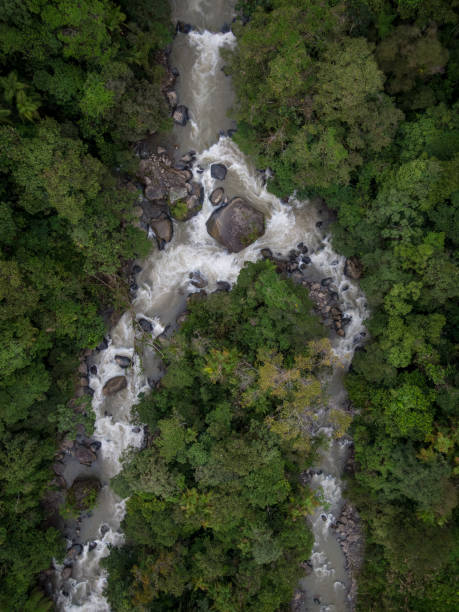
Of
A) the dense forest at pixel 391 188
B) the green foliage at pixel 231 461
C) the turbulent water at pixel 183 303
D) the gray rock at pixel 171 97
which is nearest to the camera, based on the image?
the dense forest at pixel 391 188

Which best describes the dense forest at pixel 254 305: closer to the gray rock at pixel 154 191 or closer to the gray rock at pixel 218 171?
the gray rock at pixel 154 191

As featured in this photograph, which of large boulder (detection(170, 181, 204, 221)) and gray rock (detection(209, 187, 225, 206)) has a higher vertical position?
gray rock (detection(209, 187, 225, 206))

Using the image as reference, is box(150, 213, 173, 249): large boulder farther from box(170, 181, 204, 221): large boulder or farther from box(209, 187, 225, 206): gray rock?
box(209, 187, 225, 206): gray rock

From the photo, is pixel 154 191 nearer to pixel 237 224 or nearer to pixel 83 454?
pixel 237 224

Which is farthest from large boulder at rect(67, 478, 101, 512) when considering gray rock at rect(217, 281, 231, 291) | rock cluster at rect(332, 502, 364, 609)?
rock cluster at rect(332, 502, 364, 609)

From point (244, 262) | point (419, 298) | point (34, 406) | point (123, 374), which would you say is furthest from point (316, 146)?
point (34, 406)

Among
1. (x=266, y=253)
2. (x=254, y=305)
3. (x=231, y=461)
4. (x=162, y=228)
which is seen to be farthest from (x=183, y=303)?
(x=231, y=461)

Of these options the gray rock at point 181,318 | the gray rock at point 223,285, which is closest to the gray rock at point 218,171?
the gray rock at point 223,285

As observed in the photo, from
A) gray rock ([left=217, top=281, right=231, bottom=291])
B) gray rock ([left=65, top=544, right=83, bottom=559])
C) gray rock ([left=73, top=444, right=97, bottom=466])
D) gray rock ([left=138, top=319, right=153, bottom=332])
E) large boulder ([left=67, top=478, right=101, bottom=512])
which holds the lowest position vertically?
gray rock ([left=65, top=544, right=83, bottom=559])
